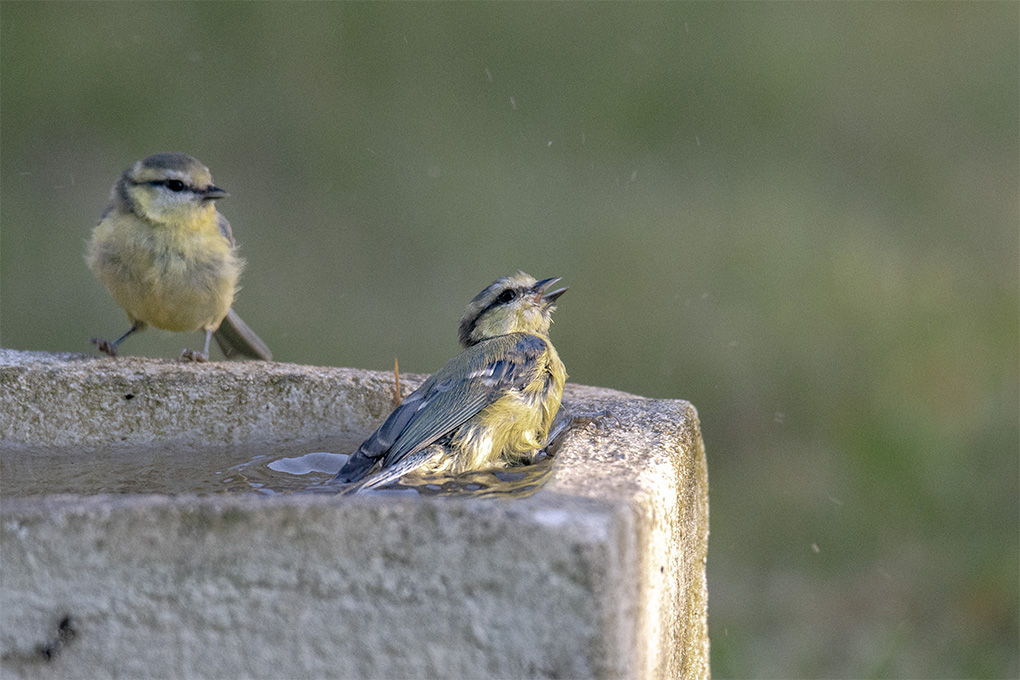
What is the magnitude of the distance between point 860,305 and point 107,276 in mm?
5244

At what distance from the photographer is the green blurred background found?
6777 millimetres

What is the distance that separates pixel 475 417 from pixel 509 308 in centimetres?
75

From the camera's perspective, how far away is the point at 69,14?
973 cm

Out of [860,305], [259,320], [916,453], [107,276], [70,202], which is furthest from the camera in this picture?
[70,202]

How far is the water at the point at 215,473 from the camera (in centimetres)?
264

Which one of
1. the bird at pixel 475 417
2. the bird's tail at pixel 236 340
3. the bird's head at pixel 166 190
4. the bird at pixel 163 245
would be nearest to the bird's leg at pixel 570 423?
the bird at pixel 475 417

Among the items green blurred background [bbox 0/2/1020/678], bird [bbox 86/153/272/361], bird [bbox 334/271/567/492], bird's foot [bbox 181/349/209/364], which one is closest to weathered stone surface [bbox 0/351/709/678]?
bird [bbox 334/271/567/492]

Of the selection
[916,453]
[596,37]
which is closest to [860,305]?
[916,453]

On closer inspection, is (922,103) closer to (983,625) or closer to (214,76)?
(983,625)

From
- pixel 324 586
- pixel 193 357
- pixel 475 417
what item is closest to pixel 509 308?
pixel 475 417

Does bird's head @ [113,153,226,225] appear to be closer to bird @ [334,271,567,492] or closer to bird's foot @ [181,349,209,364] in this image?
bird's foot @ [181,349,209,364]

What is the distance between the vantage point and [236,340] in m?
5.25

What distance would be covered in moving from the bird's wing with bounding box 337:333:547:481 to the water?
9cm

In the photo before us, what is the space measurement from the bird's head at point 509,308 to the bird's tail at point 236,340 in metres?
1.82
